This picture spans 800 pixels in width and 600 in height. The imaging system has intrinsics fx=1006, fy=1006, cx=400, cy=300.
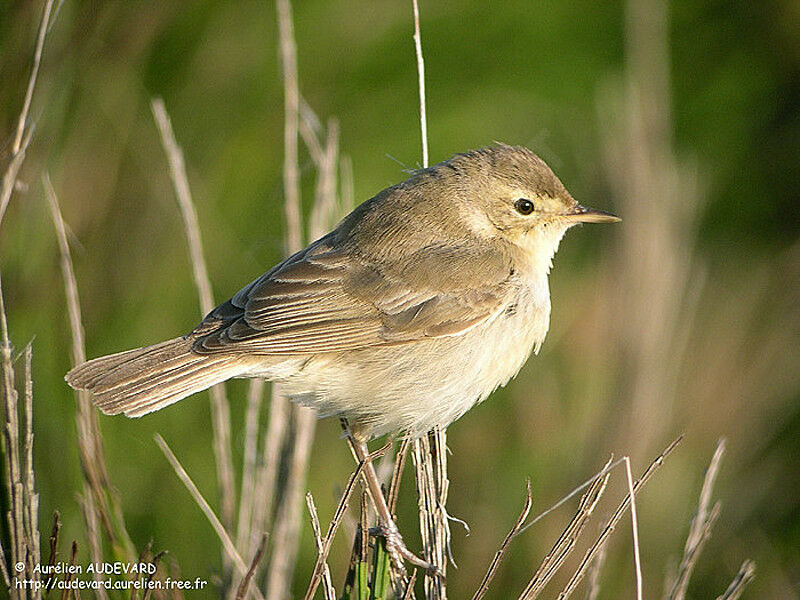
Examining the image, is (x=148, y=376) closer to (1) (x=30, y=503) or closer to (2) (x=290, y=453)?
(2) (x=290, y=453)

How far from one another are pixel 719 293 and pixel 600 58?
4.79ft

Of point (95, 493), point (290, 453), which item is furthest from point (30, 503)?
point (290, 453)

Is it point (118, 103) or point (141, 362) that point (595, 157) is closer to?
point (118, 103)

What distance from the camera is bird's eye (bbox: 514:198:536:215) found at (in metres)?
3.32

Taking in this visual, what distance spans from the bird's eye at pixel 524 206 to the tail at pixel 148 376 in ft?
3.53

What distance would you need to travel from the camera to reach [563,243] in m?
5.58

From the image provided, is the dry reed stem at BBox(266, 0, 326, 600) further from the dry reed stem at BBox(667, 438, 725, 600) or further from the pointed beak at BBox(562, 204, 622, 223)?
the dry reed stem at BBox(667, 438, 725, 600)

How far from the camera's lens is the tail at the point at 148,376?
2738 mm

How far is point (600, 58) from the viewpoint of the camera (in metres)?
5.44

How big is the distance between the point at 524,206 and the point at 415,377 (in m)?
0.74

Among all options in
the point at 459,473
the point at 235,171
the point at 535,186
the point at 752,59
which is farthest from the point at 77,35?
the point at 752,59

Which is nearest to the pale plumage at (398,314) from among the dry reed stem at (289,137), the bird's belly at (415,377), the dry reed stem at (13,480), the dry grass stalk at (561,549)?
the bird's belly at (415,377)

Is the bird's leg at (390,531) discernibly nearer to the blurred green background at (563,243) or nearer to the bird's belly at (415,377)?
the bird's belly at (415,377)

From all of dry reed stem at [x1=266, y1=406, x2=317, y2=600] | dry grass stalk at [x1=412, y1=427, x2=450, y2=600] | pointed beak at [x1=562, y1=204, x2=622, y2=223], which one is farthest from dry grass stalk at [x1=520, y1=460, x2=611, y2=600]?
pointed beak at [x1=562, y1=204, x2=622, y2=223]
